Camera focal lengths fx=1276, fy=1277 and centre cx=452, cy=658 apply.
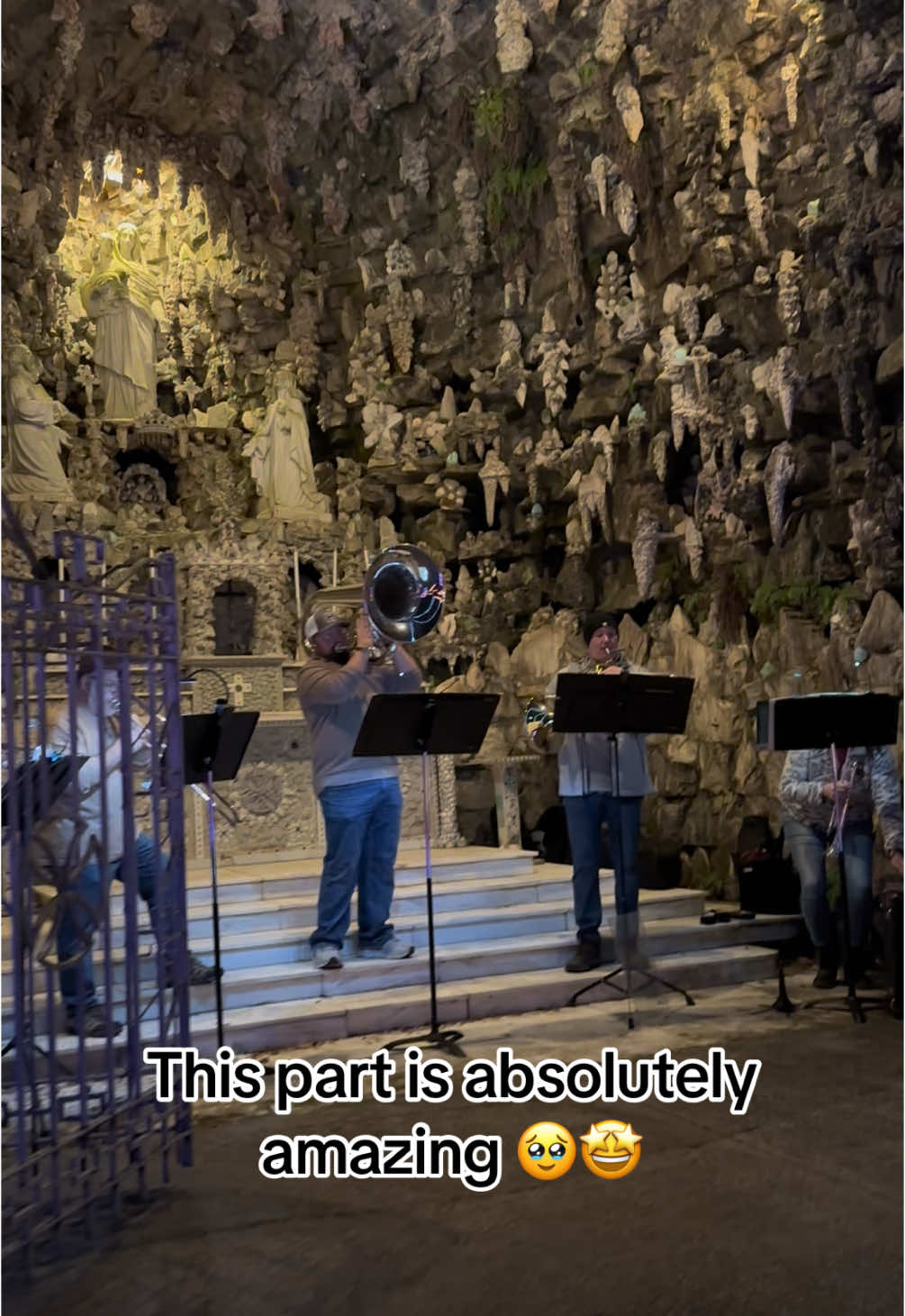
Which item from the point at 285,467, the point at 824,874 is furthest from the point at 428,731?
the point at 285,467

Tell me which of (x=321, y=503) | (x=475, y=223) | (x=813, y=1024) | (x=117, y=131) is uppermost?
(x=117, y=131)

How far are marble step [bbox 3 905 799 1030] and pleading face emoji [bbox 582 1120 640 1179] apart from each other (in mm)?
2160

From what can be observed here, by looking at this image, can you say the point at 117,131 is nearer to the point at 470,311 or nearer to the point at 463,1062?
the point at 470,311

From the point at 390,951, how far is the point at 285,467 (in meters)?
8.48

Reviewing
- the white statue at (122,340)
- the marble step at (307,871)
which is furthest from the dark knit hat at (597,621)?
the white statue at (122,340)

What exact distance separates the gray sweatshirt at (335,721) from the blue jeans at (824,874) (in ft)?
7.15

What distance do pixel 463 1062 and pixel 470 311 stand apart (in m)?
9.59

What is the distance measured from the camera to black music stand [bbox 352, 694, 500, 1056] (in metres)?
5.65

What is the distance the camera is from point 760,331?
10.2 meters

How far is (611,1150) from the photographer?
13.9 feet

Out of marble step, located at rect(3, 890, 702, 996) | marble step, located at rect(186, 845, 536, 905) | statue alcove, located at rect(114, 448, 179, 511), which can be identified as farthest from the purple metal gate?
statue alcove, located at rect(114, 448, 179, 511)

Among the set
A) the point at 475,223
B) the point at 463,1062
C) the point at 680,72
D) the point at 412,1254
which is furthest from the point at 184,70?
the point at 412,1254

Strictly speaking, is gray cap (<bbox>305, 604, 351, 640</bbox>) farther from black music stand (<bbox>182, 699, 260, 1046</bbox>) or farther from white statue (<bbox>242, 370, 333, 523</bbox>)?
white statue (<bbox>242, 370, 333, 523</bbox>)

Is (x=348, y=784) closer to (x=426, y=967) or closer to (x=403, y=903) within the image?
(x=426, y=967)
